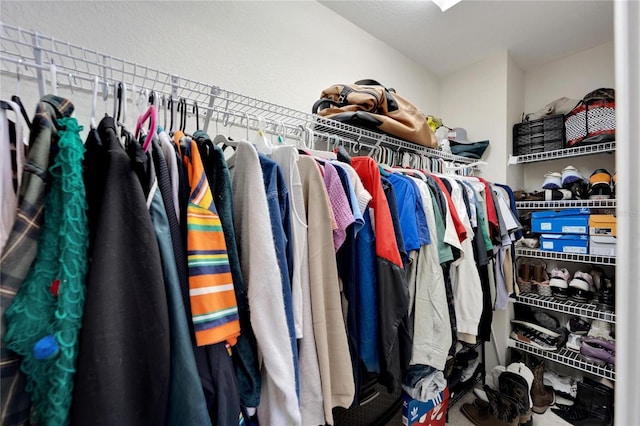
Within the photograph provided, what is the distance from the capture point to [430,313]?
0.90 m

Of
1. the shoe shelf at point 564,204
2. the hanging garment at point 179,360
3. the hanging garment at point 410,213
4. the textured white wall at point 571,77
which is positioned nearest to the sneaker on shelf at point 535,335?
the shoe shelf at point 564,204

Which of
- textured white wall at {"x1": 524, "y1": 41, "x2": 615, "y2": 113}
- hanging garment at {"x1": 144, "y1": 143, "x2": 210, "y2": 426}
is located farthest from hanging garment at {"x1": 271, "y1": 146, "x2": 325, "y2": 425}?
textured white wall at {"x1": 524, "y1": 41, "x2": 615, "y2": 113}

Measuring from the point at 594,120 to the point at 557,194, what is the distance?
1.47ft

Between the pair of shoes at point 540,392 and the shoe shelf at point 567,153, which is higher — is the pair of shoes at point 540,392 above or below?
below

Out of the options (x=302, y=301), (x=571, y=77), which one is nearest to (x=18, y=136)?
(x=302, y=301)

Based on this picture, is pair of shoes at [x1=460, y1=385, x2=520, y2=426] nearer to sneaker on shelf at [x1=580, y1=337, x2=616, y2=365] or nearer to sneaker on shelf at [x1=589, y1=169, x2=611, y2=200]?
sneaker on shelf at [x1=580, y1=337, x2=616, y2=365]

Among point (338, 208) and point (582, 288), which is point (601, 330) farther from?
point (338, 208)

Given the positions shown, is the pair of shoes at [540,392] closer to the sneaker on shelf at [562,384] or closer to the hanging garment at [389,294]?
the sneaker on shelf at [562,384]

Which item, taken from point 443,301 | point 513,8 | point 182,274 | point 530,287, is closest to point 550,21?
point 513,8

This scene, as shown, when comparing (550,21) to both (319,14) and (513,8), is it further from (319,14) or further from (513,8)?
(319,14)

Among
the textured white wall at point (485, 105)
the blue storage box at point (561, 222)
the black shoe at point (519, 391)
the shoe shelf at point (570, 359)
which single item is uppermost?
the textured white wall at point (485, 105)

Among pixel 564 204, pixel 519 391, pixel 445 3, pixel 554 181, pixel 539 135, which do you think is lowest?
pixel 519 391

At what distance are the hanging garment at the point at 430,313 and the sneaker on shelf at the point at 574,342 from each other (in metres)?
1.29

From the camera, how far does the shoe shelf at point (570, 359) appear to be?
1.40 meters
